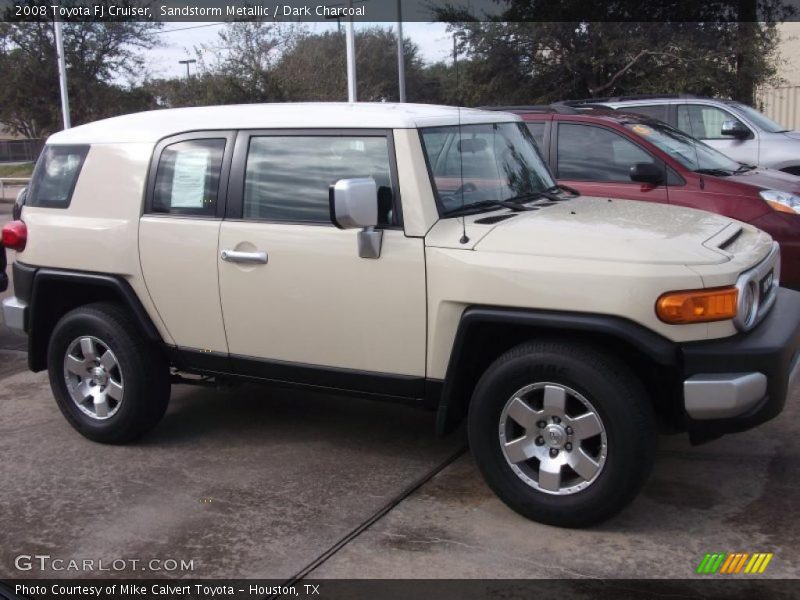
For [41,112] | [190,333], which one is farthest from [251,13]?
[190,333]

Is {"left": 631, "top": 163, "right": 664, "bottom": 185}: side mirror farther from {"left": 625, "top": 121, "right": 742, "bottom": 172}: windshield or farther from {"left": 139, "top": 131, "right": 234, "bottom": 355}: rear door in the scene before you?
{"left": 139, "top": 131, "right": 234, "bottom": 355}: rear door

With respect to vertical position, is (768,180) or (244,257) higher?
(768,180)

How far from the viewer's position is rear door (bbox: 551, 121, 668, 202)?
6.91m

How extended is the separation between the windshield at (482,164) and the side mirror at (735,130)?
209 inches

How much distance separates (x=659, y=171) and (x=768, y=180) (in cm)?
132

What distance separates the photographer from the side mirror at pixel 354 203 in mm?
3750

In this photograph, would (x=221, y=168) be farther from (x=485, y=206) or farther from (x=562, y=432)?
(x=562, y=432)

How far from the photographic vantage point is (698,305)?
345 cm

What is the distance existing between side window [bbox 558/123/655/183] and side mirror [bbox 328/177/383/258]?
3609 millimetres

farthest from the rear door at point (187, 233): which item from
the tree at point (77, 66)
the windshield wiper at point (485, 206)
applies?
the tree at point (77, 66)

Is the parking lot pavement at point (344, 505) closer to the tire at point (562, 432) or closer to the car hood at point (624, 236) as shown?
the tire at point (562, 432)

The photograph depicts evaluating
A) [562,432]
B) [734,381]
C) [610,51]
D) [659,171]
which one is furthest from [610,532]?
[610,51]

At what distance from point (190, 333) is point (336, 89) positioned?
22.6 m

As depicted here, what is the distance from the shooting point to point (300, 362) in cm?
436
